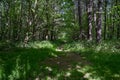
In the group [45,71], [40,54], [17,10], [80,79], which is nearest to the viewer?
[80,79]

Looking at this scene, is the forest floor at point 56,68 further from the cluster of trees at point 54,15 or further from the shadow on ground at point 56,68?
the cluster of trees at point 54,15

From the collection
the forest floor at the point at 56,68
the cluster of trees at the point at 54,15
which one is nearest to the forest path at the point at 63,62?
the forest floor at the point at 56,68

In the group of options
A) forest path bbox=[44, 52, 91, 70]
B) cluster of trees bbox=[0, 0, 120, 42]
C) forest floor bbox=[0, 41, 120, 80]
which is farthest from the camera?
cluster of trees bbox=[0, 0, 120, 42]

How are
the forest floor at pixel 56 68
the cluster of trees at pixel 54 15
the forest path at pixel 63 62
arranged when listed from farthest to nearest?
the cluster of trees at pixel 54 15
the forest path at pixel 63 62
the forest floor at pixel 56 68

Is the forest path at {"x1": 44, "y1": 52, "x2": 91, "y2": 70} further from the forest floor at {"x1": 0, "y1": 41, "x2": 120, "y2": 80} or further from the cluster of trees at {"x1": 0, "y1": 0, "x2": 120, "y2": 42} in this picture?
the cluster of trees at {"x1": 0, "y1": 0, "x2": 120, "y2": 42}

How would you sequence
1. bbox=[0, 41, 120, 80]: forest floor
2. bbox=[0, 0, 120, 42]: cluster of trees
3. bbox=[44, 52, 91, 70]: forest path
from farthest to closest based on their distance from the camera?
bbox=[0, 0, 120, 42]: cluster of trees < bbox=[44, 52, 91, 70]: forest path < bbox=[0, 41, 120, 80]: forest floor


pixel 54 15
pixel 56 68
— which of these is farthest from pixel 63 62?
pixel 54 15

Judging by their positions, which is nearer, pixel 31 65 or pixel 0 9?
pixel 31 65

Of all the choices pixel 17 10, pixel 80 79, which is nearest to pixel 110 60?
pixel 80 79

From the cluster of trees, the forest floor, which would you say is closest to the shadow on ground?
the forest floor

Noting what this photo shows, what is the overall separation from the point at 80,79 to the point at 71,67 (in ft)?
4.86

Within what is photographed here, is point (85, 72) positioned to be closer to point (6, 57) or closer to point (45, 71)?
point (45, 71)

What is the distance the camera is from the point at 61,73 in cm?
990

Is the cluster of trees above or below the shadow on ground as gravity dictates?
above
